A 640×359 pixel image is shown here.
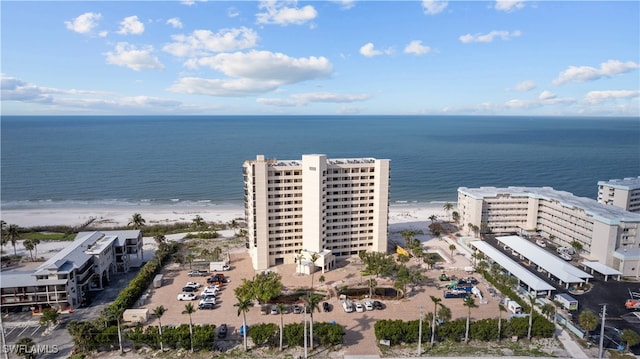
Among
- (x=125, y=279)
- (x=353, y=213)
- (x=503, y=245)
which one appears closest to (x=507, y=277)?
(x=503, y=245)

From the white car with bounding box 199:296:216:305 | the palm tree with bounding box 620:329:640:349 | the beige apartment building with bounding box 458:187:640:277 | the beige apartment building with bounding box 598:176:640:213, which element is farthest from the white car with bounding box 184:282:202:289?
the beige apartment building with bounding box 598:176:640:213

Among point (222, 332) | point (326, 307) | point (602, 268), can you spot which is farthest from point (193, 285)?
point (602, 268)

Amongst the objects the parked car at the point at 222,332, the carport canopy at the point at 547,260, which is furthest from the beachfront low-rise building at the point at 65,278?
the carport canopy at the point at 547,260

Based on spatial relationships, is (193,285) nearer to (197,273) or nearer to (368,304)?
(197,273)

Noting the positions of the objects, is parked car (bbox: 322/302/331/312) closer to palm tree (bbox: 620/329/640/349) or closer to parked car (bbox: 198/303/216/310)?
parked car (bbox: 198/303/216/310)

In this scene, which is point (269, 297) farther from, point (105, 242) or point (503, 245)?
point (503, 245)
